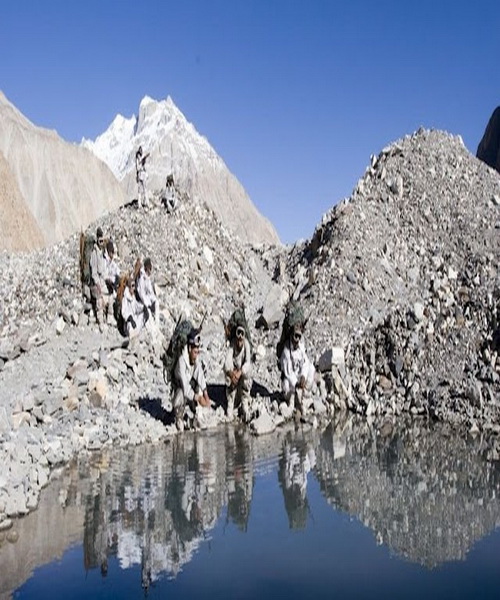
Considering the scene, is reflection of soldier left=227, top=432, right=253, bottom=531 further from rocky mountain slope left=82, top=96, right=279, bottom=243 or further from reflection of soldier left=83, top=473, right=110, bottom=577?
rocky mountain slope left=82, top=96, right=279, bottom=243

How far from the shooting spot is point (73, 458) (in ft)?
31.9

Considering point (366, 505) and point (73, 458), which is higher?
point (73, 458)

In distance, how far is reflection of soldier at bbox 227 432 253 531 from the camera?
7.50 metres

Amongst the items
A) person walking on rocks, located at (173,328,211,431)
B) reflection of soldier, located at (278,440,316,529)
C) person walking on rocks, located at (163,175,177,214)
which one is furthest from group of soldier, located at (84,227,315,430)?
person walking on rocks, located at (163,175,177,214)

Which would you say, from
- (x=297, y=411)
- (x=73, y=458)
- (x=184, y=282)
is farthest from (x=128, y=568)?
(x=184, y=282)

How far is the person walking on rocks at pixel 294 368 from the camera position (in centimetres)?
1223

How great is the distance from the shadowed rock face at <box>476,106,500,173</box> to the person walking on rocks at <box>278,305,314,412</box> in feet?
177

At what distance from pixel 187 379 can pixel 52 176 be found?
186 feet

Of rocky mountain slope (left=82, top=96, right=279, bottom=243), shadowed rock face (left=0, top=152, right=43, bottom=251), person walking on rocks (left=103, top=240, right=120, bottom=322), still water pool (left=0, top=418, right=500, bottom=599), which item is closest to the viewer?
still water pool (left=0, top=418, right=500, bottom=599)

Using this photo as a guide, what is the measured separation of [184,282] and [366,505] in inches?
372

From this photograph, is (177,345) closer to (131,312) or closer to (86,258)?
(131,312)

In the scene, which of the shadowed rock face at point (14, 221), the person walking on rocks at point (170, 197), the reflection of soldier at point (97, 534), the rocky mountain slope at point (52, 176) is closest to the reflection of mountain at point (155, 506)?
the reflection of soldier at point (97, 534)

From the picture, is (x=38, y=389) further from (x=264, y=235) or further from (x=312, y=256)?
(x=264, y=235)

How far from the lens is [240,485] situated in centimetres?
850
